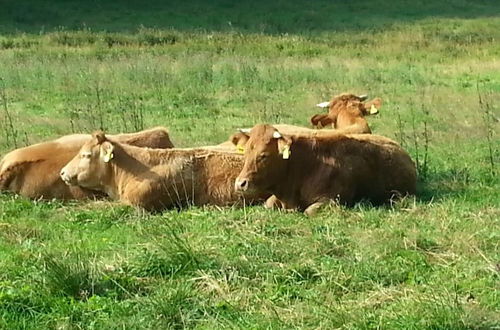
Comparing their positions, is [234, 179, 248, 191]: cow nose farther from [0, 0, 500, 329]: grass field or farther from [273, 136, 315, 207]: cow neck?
[273, 136, 315, 207]: cow neck

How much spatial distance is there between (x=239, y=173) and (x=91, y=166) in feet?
5.73

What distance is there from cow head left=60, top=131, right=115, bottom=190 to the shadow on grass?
1010 inches

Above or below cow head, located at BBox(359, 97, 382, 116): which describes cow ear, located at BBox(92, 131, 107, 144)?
above

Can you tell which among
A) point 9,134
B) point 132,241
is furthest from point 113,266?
point 9,134

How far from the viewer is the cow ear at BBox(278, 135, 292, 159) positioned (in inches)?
409

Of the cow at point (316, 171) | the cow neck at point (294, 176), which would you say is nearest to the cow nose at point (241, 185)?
the cow at point (316, 171)

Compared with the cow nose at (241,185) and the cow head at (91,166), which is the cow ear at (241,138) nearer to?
the cow nose at (241,185)

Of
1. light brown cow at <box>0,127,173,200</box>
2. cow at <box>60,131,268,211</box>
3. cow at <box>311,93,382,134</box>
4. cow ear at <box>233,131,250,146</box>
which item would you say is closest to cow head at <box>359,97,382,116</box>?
cow at <box>311,93,382,134</box>

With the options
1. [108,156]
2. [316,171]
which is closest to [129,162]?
[108,156]

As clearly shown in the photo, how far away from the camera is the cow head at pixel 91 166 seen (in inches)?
435

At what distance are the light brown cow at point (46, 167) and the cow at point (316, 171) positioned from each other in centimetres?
200

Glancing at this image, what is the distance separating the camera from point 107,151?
1098 cm

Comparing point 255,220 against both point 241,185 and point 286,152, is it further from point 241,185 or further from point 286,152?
point 286,152

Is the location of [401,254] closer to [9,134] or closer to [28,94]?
[9,134]
